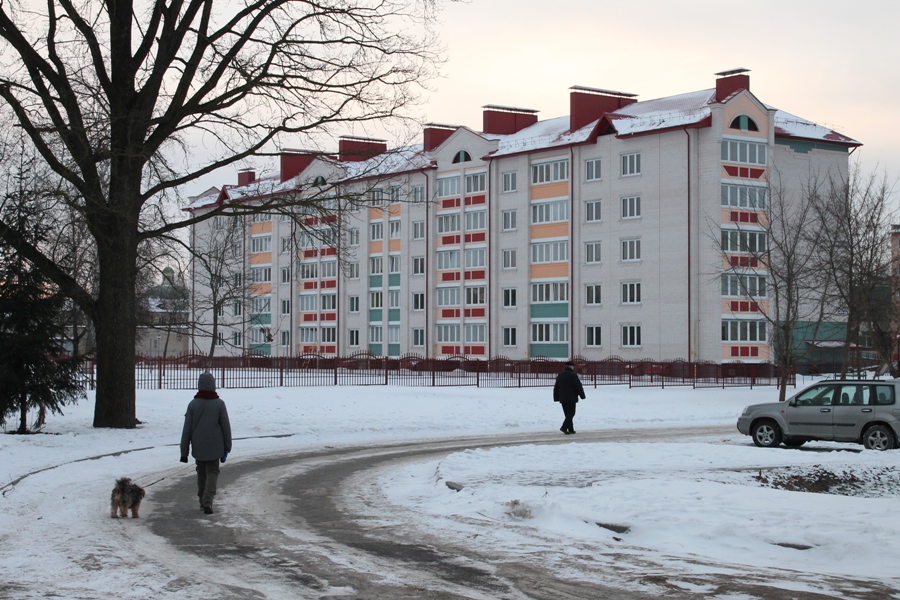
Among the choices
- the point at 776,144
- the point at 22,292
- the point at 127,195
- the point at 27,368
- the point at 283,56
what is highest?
the point at 776,144

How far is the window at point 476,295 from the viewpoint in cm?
7306

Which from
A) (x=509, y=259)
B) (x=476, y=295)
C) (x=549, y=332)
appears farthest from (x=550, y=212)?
(x=476, y=295)

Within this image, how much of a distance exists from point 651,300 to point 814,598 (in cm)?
5659

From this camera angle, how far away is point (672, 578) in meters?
8.78

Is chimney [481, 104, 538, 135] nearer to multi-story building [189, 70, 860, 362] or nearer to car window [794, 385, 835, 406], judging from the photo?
multi-story building [189, 70, 860, 362]

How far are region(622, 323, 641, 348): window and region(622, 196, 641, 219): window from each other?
6603 millimetres

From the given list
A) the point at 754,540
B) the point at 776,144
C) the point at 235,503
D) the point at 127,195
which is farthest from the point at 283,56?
the point at 776,144

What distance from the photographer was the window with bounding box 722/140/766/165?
62250mm

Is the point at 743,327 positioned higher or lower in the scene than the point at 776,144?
lower

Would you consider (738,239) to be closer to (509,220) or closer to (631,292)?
(631,292)

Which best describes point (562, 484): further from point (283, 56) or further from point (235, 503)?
point (283, 56)

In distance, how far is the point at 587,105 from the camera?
69000 millimetres

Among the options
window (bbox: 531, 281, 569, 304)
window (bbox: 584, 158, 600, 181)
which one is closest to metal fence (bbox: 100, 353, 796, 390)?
window (bbox: 531, 281, 569, 304)

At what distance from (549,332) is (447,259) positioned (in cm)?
1054
